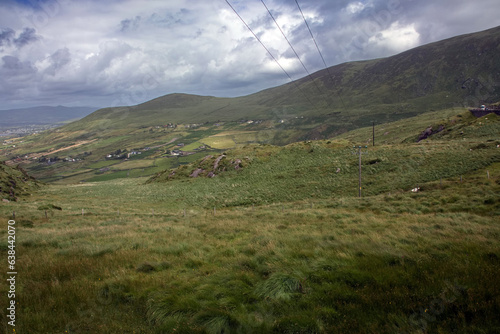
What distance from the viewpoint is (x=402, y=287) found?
579 centimetres

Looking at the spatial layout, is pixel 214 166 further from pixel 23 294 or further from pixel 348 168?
pixel 23 294

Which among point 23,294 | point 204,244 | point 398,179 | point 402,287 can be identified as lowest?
point 398,179

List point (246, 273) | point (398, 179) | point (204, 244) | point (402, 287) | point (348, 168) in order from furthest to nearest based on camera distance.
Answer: point (348, 168) < point (398, 179) < point (204, 244) < point (246, 273) < point (402, 287)

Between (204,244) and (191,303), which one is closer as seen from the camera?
(191,303)

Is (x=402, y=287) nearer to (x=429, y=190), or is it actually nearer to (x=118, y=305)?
(x=118, y=305)

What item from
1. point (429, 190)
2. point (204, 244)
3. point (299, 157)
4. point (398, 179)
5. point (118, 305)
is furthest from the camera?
point (299, 157)

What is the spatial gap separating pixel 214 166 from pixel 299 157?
1921cm

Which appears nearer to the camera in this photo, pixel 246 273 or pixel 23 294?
pixel 23 294

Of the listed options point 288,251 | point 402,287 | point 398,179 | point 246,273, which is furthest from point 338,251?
point 398,179

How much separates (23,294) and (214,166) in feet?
168

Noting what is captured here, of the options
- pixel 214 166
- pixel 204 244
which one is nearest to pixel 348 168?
pixel 214 166

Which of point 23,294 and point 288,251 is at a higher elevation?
point 23,294

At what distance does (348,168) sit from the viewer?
41938 millimetres

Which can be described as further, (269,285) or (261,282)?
(261,282)
